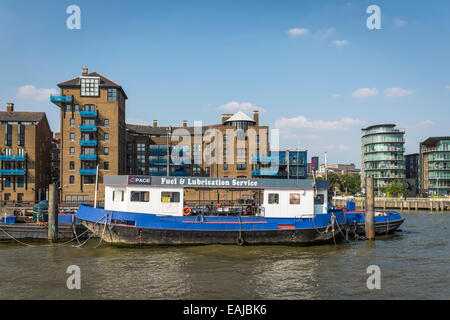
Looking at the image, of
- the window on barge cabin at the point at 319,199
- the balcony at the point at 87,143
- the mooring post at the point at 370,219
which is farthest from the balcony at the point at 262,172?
the window on barge cabin at the point at 319,199

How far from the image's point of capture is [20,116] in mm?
58188

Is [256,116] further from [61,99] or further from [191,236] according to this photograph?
[191,236]

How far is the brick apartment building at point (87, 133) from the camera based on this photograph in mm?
54719

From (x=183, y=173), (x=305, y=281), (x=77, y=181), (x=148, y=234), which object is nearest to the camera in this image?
(x=305, y=281)

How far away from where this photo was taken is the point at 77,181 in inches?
2151

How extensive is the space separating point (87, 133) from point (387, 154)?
2914 inches

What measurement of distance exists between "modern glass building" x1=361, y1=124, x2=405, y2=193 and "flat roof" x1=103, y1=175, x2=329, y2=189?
233ft

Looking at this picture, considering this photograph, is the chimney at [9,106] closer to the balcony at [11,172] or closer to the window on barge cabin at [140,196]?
the balcony at [11,172]

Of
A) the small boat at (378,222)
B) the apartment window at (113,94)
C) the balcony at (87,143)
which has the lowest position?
the small boat at (378,222)
